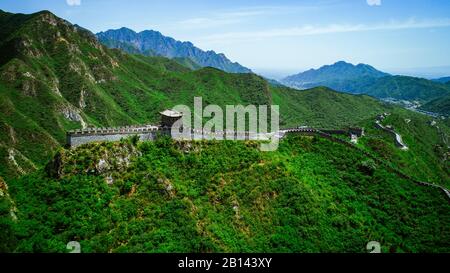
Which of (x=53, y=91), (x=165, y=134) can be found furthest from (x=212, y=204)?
(x=53, y=91)

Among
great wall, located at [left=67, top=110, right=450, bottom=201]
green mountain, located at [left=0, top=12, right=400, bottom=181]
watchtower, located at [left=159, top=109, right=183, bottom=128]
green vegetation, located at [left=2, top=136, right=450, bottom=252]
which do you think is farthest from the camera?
green mountain, located at [left=0, top=12, right=400, bottom=181]

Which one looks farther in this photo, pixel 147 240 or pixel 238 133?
pixel 238 133

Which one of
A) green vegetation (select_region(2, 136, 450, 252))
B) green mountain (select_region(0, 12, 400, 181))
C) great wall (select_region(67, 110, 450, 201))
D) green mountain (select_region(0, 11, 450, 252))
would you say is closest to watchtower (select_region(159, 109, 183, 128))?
great wall (select_region(67, 110, 450, 201))

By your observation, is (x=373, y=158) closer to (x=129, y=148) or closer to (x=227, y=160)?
(x=227, y=160)

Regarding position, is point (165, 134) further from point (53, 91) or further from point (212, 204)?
point (53, 91)

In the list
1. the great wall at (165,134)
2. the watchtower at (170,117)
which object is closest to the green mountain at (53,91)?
the great wall at (165,134)

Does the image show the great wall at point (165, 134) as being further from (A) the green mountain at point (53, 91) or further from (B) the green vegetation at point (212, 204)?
(A) the green mountain at point (53, 91)

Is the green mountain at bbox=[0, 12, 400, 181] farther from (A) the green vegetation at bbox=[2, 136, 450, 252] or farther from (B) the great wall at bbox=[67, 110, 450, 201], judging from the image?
(A) the green vegetation at bbox=[2, 136, 450, 252]
